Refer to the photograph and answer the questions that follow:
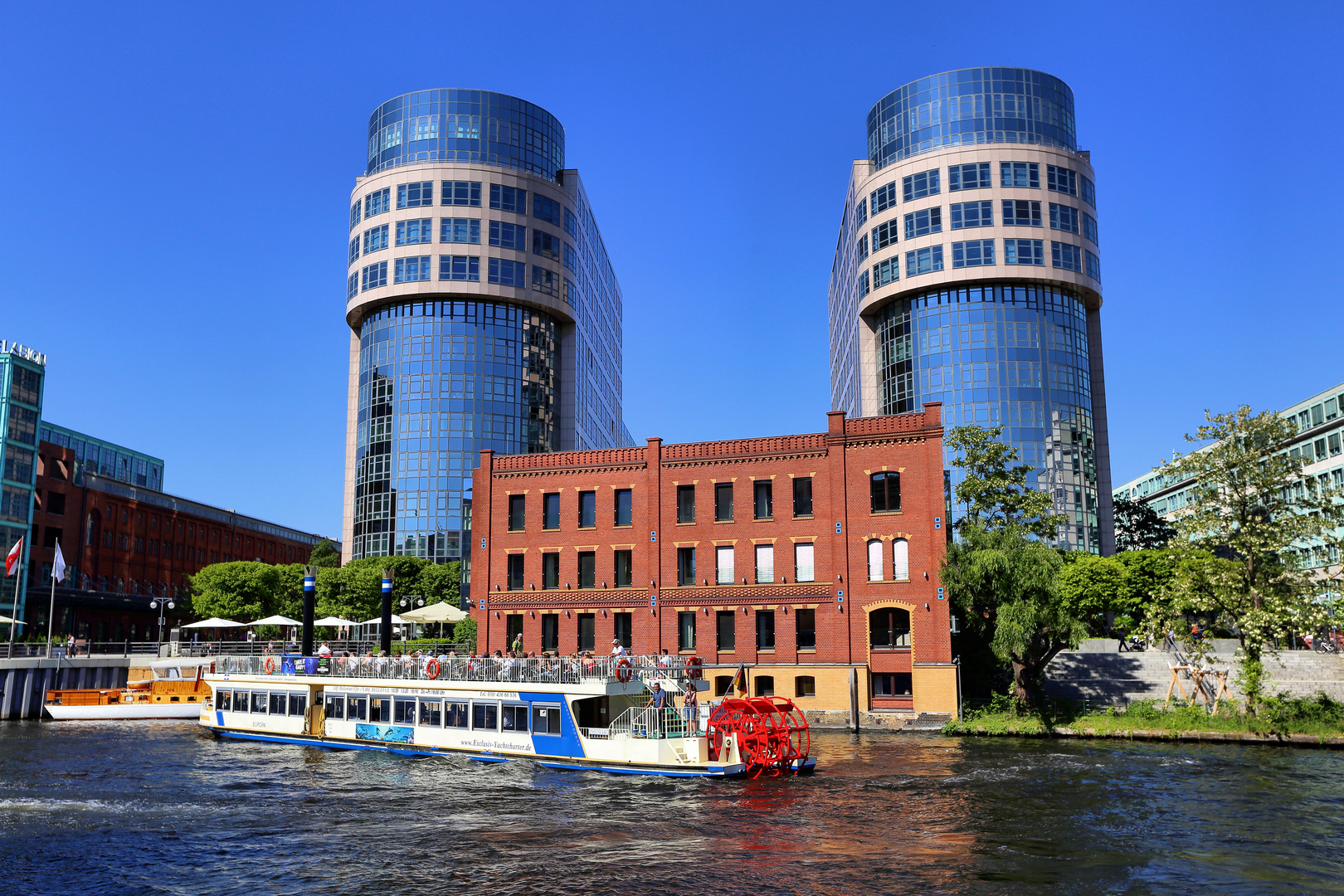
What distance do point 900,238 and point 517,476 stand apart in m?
56.3

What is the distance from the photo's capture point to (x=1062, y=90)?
102312 mm

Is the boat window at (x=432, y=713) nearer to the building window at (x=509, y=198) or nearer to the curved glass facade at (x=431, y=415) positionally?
the curved glass facade at (x=431, y=415)

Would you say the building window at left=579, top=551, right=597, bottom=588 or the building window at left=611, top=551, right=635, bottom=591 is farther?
the building window at left=579, top=551, right=597, bottom=588

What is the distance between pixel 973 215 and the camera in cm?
9894

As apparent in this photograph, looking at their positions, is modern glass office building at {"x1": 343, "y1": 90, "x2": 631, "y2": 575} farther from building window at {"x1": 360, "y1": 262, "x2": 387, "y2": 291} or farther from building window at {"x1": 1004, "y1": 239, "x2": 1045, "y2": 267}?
building window at {"x1": 1004, "y1": 239, "x2": 1045, "y2": 267}

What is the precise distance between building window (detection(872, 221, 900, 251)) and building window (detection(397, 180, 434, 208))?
149ft

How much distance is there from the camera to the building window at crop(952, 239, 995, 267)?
3871 inches

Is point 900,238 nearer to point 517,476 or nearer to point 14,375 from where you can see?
point 517,476

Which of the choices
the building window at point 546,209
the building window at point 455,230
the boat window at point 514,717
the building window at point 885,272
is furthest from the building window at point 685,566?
the building window at point 546,209

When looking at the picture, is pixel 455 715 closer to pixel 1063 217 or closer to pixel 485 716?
pixel 485 716

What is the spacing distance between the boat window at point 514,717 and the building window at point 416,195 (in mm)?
81233

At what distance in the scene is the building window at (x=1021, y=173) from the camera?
98438mm

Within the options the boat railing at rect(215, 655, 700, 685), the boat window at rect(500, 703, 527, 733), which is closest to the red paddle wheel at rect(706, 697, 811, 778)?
the boat railing at rect(215, 655, 700, 685)

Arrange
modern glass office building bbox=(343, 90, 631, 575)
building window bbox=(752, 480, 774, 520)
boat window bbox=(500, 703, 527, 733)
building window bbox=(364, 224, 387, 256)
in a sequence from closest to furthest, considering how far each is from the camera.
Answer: boat window bbox=(500, 703, 527, 733) → building window bbox=(752, 480, 774, 520) → modern glass office building bbox=(343, 90, 631, 575) → building window bbox=(364, 224, 387, 256)
